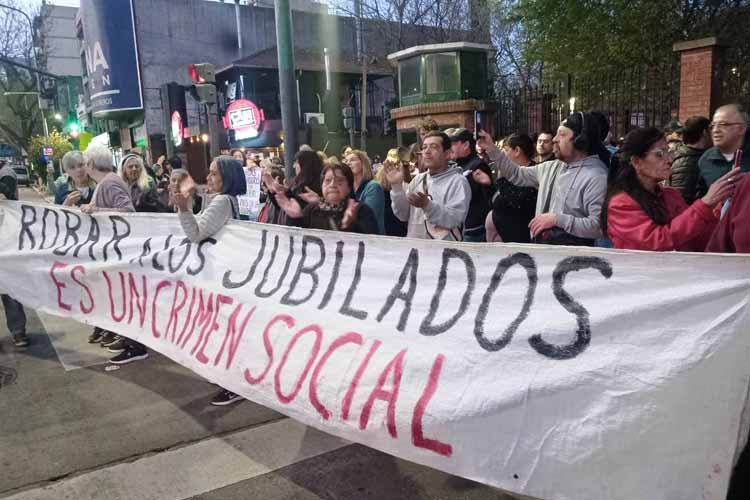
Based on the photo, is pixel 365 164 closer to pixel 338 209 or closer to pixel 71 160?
pixel 338 209

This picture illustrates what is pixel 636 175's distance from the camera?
9.62 ft

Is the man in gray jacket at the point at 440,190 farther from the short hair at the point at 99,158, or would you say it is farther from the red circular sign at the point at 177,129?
the red circular sign at the point at 177,129

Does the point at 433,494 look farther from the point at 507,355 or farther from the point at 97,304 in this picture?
the point at 97,304

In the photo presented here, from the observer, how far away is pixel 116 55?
30609 millimetres

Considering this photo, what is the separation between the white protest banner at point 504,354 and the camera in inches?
Result: 75.2

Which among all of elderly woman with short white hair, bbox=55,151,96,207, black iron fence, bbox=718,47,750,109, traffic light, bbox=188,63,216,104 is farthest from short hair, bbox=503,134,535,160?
black iron fence, bbox=718,47,750,109

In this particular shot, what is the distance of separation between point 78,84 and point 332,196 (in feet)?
196

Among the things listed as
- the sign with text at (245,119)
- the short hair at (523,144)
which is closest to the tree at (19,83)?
the sign with text at (245,119)

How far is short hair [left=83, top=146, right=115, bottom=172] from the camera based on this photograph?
206 inches

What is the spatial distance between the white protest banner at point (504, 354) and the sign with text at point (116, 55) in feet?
101

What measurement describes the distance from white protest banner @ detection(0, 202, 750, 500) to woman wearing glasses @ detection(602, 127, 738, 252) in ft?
2.00

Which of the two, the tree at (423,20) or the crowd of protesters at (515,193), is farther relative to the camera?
the tree at (423,20)

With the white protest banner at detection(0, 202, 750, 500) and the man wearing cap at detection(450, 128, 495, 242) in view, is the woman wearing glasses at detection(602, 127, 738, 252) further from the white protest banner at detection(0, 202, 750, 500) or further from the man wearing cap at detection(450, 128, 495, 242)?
the man wearing cap at detection(450, 128, 495, 242)

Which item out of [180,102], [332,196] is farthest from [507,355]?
[180,102]
